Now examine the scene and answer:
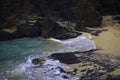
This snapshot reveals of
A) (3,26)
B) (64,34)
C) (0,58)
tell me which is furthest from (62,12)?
(0,58)

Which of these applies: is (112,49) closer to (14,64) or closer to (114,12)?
(14,64)

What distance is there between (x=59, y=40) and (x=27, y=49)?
2.15 metres

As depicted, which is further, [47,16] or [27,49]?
[47,16]

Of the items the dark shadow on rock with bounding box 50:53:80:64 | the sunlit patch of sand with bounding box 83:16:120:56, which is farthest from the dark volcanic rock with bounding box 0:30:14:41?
the dark shadow on rock with bounding box 50:53:80:64

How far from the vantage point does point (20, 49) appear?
38.6ft

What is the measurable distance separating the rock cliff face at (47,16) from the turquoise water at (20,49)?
2.74 feet

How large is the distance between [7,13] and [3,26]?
31.4 inches

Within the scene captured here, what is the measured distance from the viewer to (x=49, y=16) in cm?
1538

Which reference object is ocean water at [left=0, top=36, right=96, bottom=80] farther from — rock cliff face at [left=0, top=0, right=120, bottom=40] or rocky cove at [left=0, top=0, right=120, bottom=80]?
rock cliff face at [left=0, top=0, right=120, bottom=40]

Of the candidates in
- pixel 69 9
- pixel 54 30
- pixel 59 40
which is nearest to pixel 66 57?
pixel 59 40

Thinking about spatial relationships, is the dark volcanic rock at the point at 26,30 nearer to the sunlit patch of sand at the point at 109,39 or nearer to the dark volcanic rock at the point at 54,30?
the dark volcanic rock at the point at 54,30

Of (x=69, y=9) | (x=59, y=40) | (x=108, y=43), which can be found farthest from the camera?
(x=69, y=9)

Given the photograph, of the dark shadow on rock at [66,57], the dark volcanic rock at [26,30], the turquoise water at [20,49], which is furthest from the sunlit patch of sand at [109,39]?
the dark volcanic rock at [26,30]

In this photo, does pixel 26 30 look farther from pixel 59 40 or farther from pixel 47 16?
Answer: pixel 59 40
